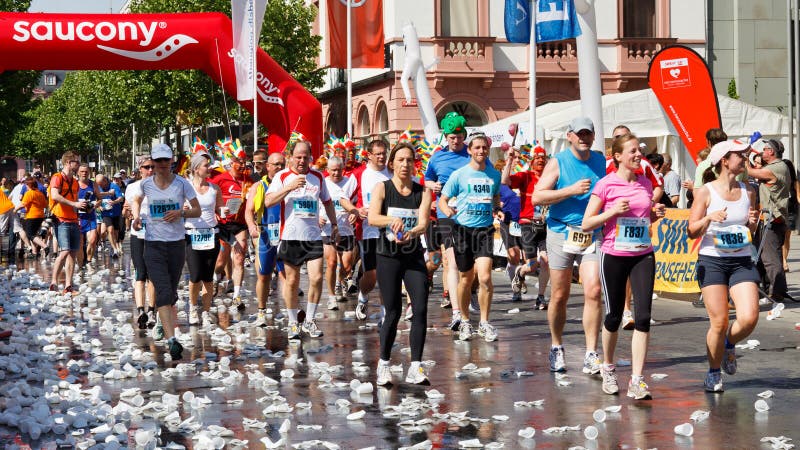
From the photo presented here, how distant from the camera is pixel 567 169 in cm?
947

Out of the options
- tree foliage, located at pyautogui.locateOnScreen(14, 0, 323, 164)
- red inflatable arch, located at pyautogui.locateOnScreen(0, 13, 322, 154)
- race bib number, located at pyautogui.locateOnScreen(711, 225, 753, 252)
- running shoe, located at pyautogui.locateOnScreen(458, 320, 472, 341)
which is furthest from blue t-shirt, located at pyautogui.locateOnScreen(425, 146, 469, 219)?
tree foliage, located at pyautogui.locateOnScreen(14, 0, 323, 164)

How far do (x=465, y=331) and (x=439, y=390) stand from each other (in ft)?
→ 9.77

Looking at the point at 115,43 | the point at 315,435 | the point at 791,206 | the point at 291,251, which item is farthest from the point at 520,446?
the point at 115,43

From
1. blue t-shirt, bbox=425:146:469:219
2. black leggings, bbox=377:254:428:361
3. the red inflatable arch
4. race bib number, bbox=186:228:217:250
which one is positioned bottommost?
black leggings, bbox=377:254:428:361

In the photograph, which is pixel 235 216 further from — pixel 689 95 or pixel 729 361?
pixel 729 361

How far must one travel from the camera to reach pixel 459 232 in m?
11.7

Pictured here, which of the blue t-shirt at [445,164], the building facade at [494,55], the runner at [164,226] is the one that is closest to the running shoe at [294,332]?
the runner at [164,226]

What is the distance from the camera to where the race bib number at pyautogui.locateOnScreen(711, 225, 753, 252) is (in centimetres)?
857

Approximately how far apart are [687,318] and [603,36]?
28.8 metres

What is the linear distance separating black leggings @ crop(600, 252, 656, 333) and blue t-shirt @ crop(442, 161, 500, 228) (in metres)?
2.72

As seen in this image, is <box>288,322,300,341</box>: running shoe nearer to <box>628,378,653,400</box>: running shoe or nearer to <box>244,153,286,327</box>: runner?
<box>244,153,286,327</box>: runner

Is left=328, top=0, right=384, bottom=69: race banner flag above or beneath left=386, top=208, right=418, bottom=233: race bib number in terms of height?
above

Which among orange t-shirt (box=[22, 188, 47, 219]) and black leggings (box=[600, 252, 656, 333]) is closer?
black leggings (box=[600, 252, 656, 333])

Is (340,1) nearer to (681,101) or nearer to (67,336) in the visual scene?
(681,101)
